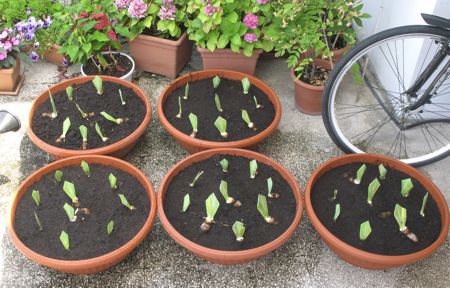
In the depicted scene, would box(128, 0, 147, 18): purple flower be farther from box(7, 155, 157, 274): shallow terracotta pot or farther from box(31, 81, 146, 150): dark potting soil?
box(7, 155, 157, 274): shallow terracotta pot

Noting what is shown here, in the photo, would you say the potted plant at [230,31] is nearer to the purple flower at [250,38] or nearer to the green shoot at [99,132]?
the purple flower at [250,38]

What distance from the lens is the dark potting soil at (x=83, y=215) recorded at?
1946 millimetres

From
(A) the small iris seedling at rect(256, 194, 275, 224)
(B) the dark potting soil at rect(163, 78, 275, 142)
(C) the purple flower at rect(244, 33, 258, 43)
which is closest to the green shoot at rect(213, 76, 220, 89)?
(B) the dark potting soil at rect(163, 78, 275, 142)

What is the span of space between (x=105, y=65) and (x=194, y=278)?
1.58 meters

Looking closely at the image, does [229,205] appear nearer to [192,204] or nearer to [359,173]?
[192,204]

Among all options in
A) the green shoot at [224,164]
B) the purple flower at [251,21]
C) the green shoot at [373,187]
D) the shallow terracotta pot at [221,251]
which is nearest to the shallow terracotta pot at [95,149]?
the shallow terracotta pot at [221,251]

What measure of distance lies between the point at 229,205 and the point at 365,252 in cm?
62

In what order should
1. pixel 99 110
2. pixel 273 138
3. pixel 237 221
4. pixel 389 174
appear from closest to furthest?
pixel 237 221, pixel 389 174, pixel 99 110, pixel 273 138

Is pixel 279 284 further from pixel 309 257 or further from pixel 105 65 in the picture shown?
pixel 105 65

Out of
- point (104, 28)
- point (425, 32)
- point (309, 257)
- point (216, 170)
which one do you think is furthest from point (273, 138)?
point (104, 28)

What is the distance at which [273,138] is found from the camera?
2758 mm

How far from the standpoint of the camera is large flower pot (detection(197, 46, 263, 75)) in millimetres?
2869

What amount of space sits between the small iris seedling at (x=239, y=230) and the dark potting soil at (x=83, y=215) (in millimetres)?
418

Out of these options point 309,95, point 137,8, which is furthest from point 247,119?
point 137,8
